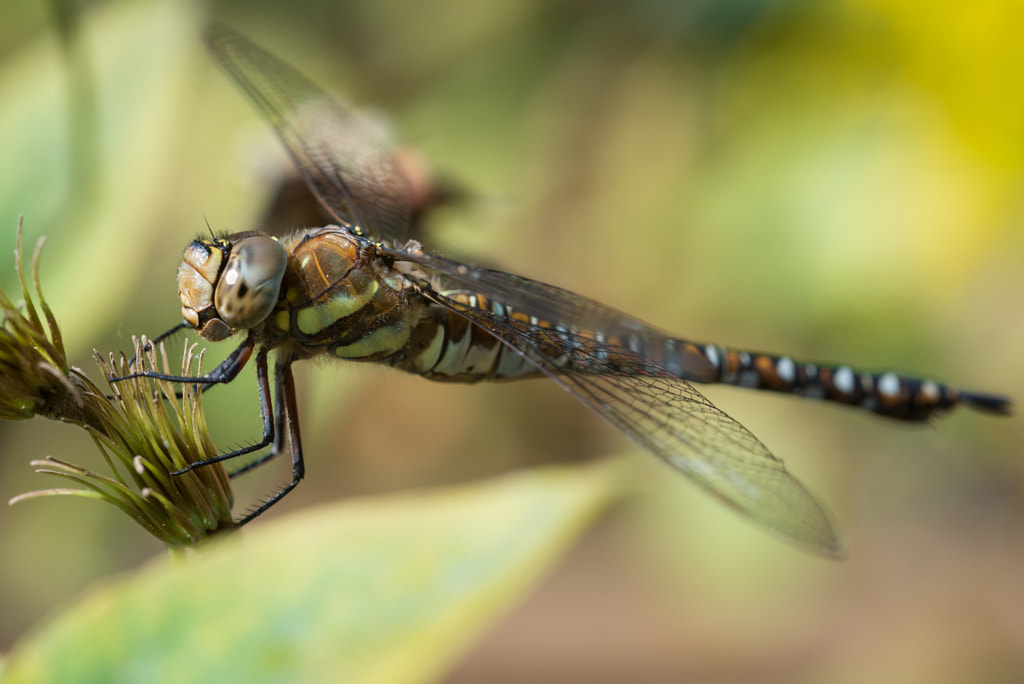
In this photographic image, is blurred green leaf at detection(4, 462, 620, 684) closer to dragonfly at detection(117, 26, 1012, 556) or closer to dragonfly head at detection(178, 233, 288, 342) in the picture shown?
dragonfly at detection(117, 26, 1012, 556)

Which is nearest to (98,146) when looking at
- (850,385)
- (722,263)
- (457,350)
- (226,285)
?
(226,285)

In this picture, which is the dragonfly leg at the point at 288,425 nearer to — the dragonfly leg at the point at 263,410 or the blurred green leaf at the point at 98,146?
the dragonfly leg at the point at 263,410

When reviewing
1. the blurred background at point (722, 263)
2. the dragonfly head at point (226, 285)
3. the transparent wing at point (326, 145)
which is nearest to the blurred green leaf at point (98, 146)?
the transparent wing at point (326, 145)

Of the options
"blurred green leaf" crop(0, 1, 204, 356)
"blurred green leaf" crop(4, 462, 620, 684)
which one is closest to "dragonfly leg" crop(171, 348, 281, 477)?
"blurred green leaf" crop(4, 462, 620, 684)

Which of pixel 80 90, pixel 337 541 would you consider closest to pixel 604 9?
pixel 80 90

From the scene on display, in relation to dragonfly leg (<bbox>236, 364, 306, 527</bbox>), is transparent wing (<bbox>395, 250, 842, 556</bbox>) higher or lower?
higher

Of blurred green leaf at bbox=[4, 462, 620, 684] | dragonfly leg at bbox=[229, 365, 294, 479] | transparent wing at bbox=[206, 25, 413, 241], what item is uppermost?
transparent wing at bbox=[206, 25, 413, 241]

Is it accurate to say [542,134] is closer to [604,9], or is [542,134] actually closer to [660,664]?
[604,9]
